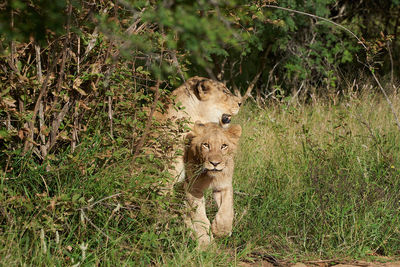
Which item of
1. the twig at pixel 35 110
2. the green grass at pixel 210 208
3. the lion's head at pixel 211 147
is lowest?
the green grass at pixel 210 208

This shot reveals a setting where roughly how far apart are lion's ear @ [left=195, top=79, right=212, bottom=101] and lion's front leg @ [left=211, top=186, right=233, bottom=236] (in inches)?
51.5

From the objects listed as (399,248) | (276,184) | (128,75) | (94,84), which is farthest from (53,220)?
(399,248)

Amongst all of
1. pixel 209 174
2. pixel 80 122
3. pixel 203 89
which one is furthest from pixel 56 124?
pixel 203 89

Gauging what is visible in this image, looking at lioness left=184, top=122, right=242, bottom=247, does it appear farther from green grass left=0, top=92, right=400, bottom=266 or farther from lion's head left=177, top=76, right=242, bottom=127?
lion's head left=177, top=76, right=242, bottom=127

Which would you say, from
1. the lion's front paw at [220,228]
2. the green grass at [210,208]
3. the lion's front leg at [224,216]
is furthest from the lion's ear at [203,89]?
the lion's front paw at [220,228]

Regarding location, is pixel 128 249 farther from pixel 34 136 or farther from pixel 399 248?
pixel 399 248

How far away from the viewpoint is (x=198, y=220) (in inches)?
194

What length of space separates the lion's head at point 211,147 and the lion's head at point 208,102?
0.79 m

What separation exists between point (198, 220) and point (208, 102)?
1.69 meters

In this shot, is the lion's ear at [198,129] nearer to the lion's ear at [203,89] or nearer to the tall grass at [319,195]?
the tall grass at [319,195]

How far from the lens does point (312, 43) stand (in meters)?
10.3

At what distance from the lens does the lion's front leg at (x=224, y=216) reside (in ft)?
16.3

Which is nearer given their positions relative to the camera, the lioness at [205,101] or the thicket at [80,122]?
the thicket at [80,122]

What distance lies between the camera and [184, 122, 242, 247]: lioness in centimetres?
491
